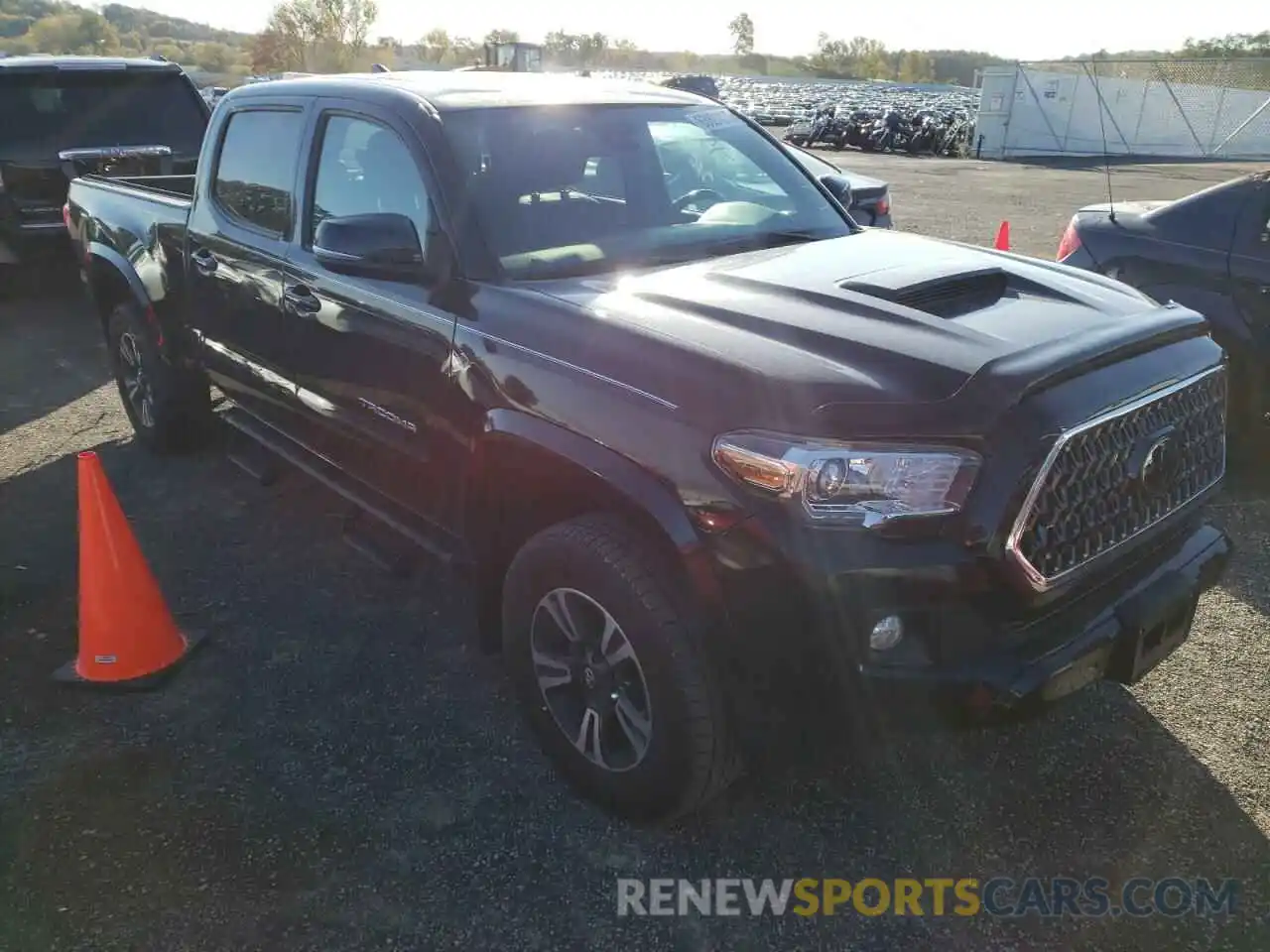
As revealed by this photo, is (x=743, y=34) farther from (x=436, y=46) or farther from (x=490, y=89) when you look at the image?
(x=490, y=89)

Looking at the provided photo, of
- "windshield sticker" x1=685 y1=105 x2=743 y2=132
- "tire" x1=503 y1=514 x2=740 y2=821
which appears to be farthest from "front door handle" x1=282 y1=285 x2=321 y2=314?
"windshield sticker" x1=685 y1=105 x2=743 y2=132

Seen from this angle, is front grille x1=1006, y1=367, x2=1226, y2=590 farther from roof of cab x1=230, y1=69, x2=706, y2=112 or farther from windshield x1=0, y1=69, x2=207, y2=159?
windshield x1=0, y1=69, x2=207, y2=159

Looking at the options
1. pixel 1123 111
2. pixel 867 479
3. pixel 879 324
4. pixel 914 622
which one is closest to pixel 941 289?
pixel 879 324

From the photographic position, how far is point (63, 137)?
824 centimetres

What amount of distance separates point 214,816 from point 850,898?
1.80 m

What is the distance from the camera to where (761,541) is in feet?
7.23

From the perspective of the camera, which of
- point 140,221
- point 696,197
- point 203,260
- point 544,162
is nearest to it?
point 544,162

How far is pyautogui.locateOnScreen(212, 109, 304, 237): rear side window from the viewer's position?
3.88m

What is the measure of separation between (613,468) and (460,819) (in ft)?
3.84

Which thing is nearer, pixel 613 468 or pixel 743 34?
pixel 613 468

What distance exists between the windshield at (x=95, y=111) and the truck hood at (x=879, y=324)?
7244 millimetres

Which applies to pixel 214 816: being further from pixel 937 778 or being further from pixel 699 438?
pixel 937 778

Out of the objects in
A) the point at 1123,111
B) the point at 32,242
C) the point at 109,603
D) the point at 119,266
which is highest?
the point at 1123,111

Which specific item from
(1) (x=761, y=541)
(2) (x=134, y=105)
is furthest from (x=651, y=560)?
(2) (x=134, y=105)
